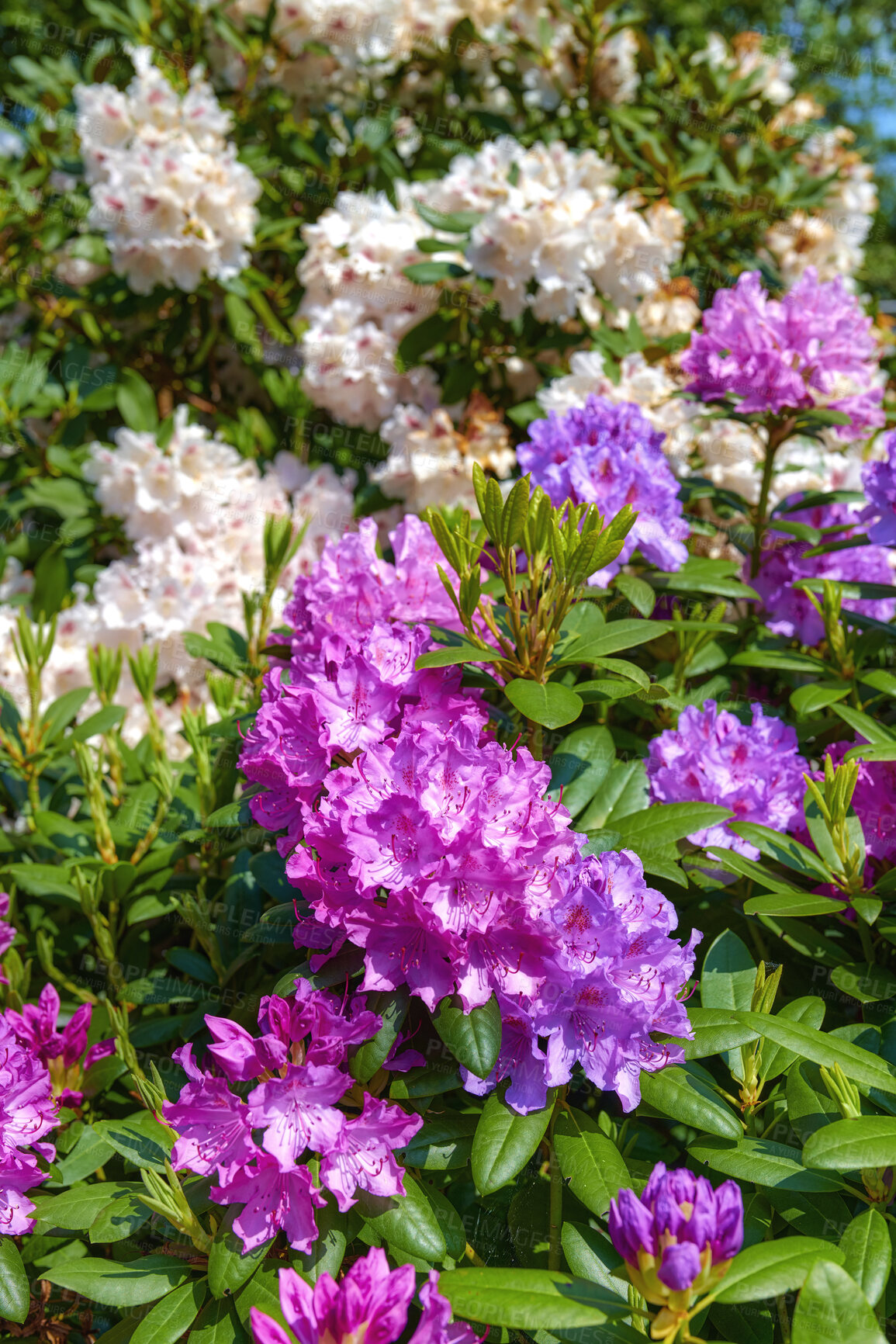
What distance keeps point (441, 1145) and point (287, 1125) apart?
0.62ft

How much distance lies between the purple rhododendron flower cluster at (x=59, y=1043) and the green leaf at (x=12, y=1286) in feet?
0.84

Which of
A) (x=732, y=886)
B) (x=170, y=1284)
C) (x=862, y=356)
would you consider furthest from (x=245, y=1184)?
(x=862, y=356)

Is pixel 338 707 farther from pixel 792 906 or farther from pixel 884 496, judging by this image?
pixel 884 496

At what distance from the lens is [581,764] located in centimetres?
134

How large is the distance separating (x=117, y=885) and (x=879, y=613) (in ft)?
4.42

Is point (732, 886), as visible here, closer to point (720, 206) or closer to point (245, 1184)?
point (245, 1184)

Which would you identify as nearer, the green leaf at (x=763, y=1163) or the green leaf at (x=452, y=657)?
the green leaf at (x=763, y=1163)

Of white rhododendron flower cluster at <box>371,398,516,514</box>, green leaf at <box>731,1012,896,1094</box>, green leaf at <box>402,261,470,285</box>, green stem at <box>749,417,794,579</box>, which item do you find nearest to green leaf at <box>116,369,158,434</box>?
white rhododendron flower cluster at <box>371,398,516,514</box>

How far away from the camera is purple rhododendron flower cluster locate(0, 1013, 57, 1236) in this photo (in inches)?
43.0

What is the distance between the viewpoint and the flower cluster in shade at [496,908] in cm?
96

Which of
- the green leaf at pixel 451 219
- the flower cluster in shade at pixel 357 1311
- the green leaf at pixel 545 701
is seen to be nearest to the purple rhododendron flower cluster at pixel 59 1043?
the flower cluster in shade at pixel 357 1311

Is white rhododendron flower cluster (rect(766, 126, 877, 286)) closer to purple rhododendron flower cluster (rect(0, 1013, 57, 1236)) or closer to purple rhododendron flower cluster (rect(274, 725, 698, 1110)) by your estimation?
purple rhododendron flower cluster (rect(274, 725, 698, 1110))

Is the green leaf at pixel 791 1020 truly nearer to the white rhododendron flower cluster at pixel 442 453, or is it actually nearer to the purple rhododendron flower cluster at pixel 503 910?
the purple rhododendron flower cluster at pixel 503 910

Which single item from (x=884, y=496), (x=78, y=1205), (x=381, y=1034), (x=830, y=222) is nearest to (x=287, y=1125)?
(x=381, y=1034)
